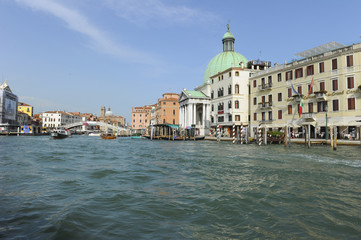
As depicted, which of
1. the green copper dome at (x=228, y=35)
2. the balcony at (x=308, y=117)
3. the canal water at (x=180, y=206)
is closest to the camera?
the canal water at (x=180, y=206)

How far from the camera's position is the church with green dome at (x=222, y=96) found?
40.7 metres

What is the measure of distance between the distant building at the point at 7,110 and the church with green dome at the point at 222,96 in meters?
48.6

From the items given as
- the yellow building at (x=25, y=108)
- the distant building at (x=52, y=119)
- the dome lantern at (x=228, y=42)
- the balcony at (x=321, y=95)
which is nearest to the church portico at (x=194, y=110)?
the dome lantern at (x=228, y=42)

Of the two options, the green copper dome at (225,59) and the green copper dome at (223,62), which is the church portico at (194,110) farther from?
the green copper dome at (225,59)

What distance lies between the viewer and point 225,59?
50031mm

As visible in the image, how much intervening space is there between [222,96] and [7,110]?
60.3 m

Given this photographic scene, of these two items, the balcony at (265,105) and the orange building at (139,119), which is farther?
the orange building at (139,119)

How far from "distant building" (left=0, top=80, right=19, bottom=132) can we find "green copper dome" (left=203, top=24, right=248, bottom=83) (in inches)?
2123

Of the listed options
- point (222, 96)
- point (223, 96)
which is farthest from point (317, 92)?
point (222, 96)

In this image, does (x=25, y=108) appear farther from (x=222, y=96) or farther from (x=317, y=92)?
(x=317, y=92)

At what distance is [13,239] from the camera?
138 inches

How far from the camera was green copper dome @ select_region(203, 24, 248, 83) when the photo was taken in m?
49.4

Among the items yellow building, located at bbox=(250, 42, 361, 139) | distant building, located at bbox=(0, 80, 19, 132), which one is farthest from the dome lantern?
distant building, located at bbox=(0, 80, 19, 132)

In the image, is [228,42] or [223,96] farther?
[228,42]
